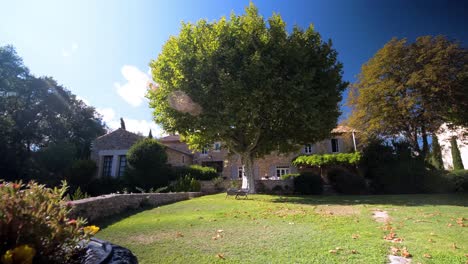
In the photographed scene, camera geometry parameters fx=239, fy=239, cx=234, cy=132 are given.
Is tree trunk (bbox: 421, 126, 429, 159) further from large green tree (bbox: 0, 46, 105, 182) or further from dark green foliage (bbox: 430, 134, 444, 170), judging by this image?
large green tree (bbox: 0, 46, 105, 182)

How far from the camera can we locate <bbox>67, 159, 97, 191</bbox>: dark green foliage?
63.7 ft

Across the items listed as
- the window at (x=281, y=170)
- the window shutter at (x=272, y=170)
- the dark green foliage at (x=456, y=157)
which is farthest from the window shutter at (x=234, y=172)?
the dark green foliage at (x=456, y=157)

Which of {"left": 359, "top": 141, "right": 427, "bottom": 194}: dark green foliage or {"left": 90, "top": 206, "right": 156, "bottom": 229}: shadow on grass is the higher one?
{"left": 359, "top": 141, "right": 427, "bottom": 194}: dark green foliage

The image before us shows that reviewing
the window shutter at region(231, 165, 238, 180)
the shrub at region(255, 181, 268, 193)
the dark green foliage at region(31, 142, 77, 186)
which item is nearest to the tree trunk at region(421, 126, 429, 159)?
the shrub at region(255, 181, 268, 193)

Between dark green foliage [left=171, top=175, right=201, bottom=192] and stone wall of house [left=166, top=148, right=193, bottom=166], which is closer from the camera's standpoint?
dark green foliage [left=171, top=175, right=201, bottom=192]

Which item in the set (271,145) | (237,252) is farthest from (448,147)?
(237,252)

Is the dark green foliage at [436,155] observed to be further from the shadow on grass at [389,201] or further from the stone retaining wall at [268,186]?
the stone retaining wall at [268,186]

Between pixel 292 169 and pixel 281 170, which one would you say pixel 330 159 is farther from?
pixel 281 170

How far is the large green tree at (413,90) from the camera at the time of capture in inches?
717

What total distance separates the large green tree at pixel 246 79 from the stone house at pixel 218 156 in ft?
23.6

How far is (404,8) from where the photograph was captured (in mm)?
9328

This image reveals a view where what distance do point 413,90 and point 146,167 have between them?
22633 millimetres

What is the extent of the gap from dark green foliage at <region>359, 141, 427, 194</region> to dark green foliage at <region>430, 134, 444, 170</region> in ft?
20.8

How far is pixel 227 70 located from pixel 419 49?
683 inches
